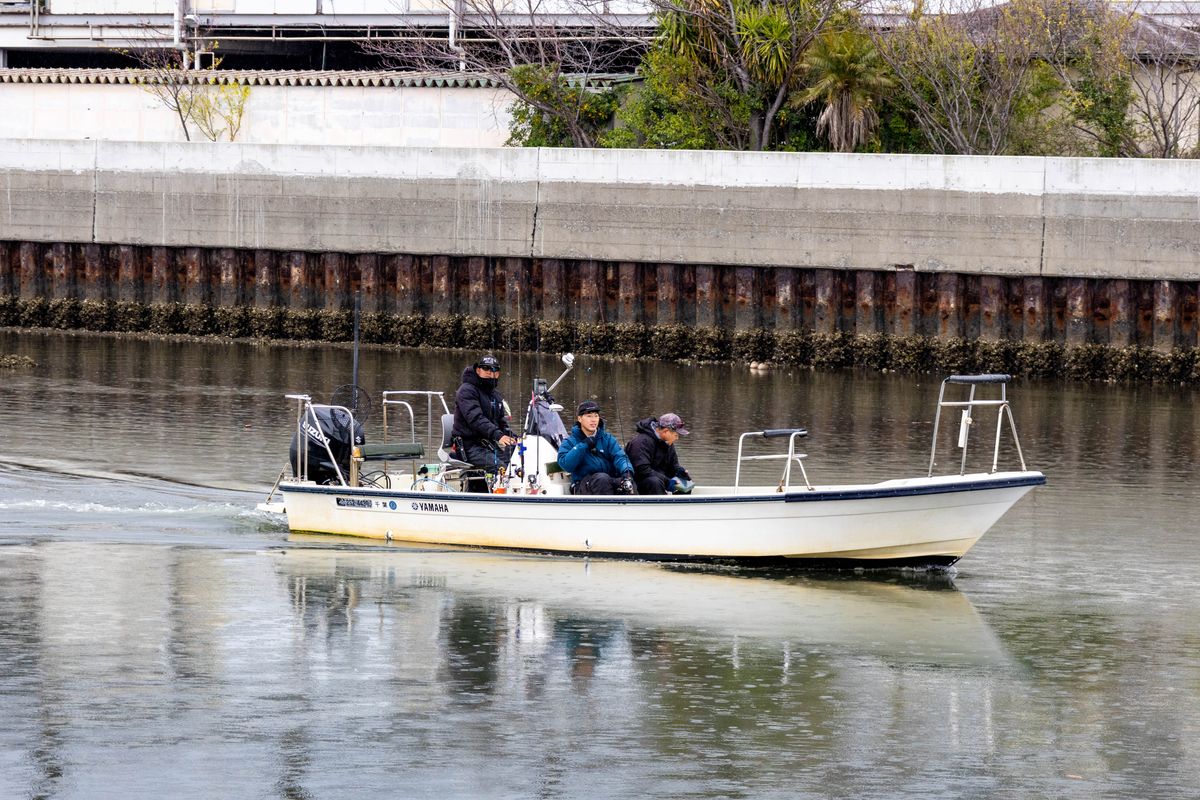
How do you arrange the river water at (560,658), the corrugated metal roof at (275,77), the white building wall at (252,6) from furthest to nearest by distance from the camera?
1. the white building wall at (252,6)
2. the corrugated metal roof at (275,77)
3. the river water at (560,658)

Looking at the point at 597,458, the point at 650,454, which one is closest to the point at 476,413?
the point at 597,458

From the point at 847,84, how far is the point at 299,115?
17.4 m

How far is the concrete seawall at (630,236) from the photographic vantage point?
119ft

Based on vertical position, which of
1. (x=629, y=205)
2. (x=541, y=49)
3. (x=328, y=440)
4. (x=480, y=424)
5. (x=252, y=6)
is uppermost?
(x=252, y=6)

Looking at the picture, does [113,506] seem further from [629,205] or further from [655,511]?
[629,205]

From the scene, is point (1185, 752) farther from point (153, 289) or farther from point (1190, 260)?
point (153, 289)

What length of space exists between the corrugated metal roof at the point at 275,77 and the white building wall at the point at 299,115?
172 mm

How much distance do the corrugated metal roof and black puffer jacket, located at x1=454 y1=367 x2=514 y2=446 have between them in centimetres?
2998

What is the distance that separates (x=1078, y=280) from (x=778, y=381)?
249 inches

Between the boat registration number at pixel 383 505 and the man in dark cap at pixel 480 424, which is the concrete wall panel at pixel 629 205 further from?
the boat registration number at pixel 383 505

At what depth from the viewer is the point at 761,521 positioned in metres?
17.7

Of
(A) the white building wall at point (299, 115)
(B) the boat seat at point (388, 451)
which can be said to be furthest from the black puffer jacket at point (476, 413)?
(A) the white building wall at point (299, 115)

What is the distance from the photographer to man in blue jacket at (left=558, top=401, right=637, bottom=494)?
18016 mm

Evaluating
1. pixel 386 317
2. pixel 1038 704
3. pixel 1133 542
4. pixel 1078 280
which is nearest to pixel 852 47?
pixel 1078 280
